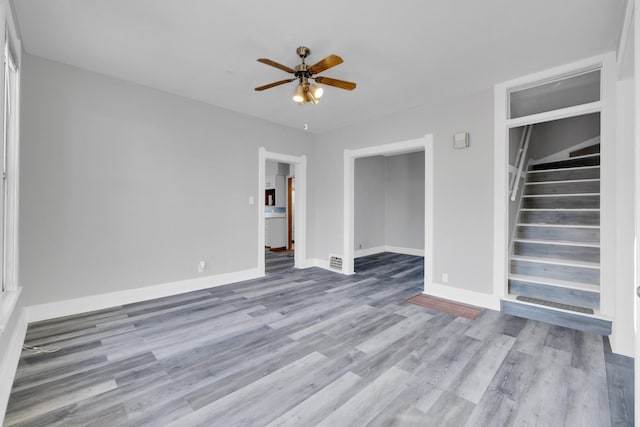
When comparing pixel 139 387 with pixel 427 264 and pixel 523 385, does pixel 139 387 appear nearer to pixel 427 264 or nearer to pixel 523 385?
Result: pixel 523 385

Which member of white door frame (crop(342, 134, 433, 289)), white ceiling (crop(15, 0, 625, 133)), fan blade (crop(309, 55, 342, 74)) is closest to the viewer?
white ceiling (crop(15, 0, 625, 133))

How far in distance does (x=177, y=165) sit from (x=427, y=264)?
12.4 ft

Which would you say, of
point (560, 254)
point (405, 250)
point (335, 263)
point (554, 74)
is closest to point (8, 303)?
point (335, 263)

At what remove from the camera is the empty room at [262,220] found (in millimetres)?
1993

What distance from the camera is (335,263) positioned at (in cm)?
550

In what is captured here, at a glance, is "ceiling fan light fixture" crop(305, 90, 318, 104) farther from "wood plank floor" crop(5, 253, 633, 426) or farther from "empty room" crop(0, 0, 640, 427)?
"wood plank floor" crop(5, 253, 633, 426)

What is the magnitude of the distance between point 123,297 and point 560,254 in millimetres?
5459

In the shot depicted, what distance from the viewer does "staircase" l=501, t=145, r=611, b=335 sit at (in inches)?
124

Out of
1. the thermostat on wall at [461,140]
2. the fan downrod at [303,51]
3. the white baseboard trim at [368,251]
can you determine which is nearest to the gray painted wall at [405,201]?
the white baseboard trim at [368,251]

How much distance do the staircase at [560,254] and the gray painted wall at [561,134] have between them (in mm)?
923

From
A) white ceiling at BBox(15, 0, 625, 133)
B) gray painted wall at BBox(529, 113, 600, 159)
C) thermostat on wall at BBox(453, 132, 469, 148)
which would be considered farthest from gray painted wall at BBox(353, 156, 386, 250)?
white ceiling at BBox(15, 0, 625, 133)

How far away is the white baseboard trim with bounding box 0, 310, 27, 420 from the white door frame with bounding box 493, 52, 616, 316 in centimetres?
442

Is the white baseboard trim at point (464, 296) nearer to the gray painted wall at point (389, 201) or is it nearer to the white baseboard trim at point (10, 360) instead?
the gray painted wall at point (389, 201)

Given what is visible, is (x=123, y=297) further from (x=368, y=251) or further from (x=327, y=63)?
(x=368, y=251)
